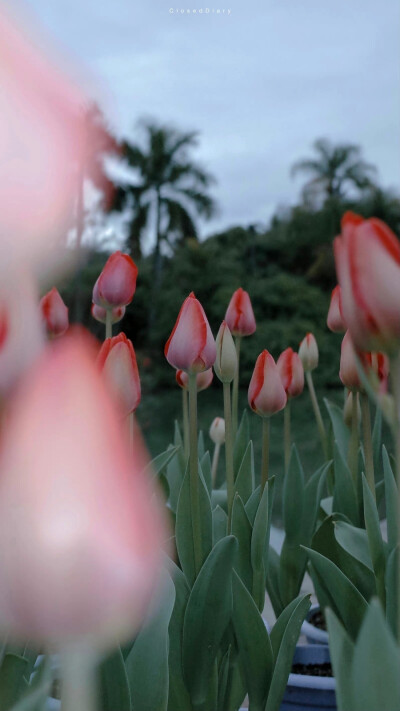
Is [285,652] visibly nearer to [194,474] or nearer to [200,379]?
[194,474]

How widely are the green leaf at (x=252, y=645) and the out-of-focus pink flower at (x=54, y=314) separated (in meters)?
0.48

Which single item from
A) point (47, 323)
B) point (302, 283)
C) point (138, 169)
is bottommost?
point (47, 323)

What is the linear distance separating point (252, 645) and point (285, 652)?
39 mm

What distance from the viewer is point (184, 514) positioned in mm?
833

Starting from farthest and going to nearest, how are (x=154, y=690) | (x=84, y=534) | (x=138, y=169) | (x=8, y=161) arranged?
(x=138, y=169)
(x=8, y=161)
(x=154, y=690)
(x=84, y=534)

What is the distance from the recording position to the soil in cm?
117

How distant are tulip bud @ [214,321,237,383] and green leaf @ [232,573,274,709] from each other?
10.5 inches

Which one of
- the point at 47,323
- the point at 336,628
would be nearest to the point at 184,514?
the point at 47,323

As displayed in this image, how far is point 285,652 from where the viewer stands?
0.73 m

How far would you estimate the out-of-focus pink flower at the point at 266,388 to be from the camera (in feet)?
2.77

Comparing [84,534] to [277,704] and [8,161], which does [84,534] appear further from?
[8,161]

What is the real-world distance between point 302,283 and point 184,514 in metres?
11.7

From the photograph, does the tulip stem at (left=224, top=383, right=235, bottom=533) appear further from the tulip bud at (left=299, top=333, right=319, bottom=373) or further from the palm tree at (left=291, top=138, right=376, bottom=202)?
the palm tree at (left=291, top=138, right=376, bottom=202)

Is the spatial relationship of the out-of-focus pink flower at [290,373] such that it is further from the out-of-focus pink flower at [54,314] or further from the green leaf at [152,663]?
the green leaf at [152,663]
